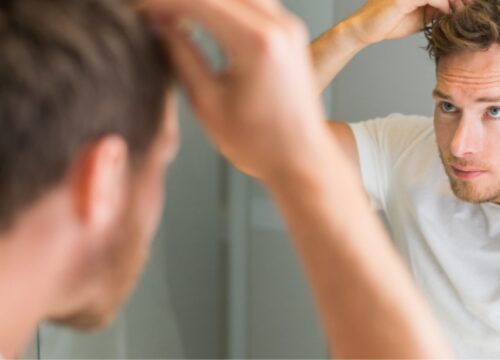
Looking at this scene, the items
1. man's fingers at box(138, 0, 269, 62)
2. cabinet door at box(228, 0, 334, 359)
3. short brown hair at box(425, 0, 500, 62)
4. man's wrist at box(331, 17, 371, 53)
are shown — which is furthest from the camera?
cabinet door at box(228, 0, 334, 359)

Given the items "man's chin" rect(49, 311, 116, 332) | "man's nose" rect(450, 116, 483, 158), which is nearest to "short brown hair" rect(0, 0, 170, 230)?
"man's chin" rect(49, 311, 116, 332)

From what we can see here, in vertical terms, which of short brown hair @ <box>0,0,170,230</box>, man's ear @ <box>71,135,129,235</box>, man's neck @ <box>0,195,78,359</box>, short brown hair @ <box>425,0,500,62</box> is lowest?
man's neck @ <box>0,195,78,359</box>

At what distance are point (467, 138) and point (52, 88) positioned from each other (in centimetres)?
108

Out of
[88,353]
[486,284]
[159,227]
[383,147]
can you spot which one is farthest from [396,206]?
[88,353]

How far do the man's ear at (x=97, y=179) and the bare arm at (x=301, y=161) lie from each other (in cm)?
8

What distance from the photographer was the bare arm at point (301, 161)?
1.98ft

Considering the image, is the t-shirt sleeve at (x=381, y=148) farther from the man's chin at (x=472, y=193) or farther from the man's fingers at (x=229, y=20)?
the man's fingers at (x=229, y=20)

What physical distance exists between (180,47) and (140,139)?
7 centimetres

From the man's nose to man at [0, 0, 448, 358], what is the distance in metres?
0.88

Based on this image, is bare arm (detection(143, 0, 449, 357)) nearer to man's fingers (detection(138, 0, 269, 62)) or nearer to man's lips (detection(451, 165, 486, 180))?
man's fingers (detection(138, 0, 269, 62))

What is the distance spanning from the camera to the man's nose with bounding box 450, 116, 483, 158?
1545mm

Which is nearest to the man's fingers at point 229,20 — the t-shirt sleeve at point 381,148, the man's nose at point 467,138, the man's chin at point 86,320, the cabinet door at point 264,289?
the man's chin at point 86,320

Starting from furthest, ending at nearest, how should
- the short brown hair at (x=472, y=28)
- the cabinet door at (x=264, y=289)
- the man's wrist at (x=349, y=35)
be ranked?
the cabinet door at (x=264, y=289) → the man's wrist at (x=349, y=35) → the short brown hair at (x=472, y=28)

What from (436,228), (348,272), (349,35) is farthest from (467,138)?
(348,272)
